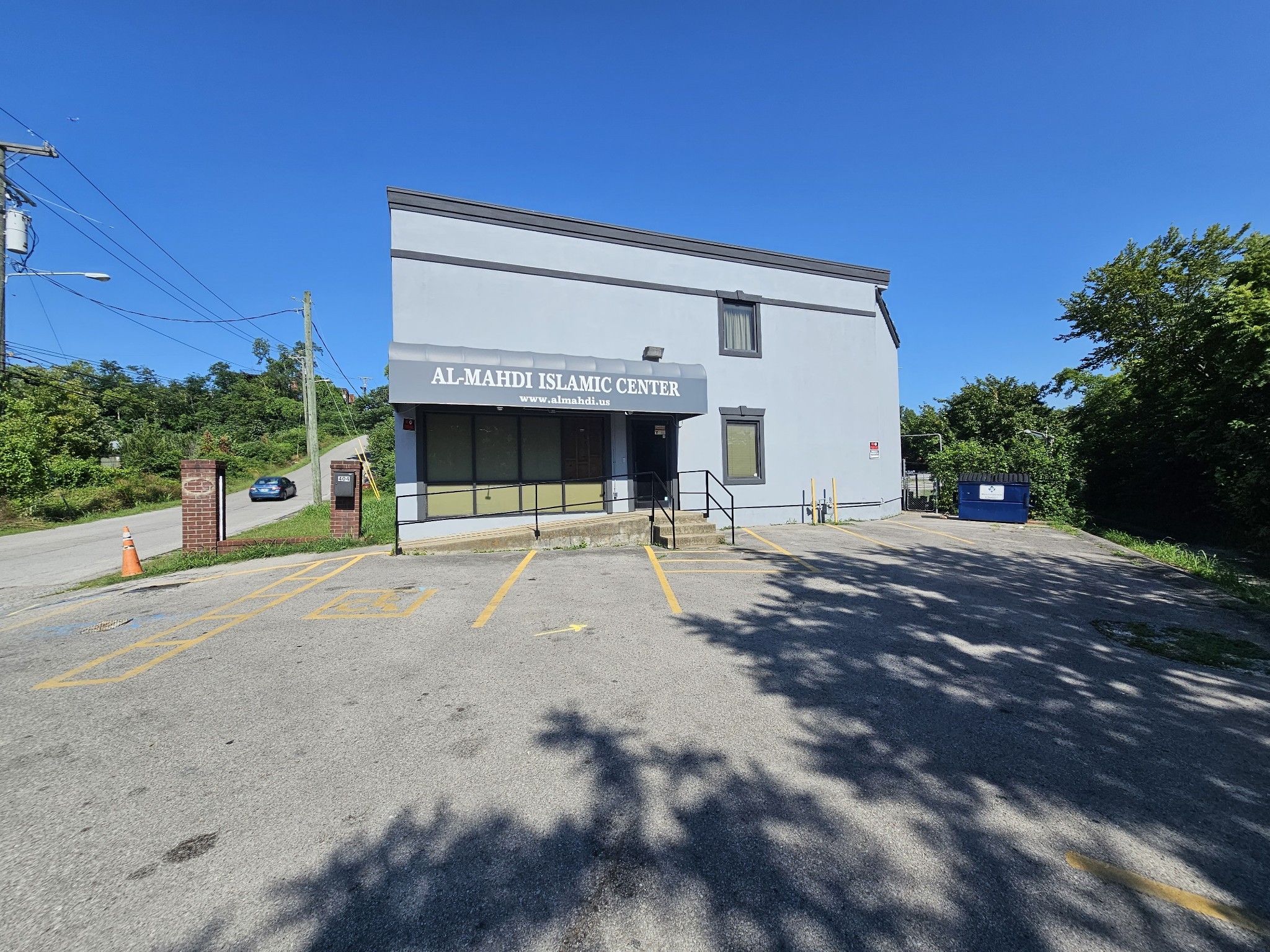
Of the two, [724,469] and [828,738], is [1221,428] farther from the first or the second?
[828,738]

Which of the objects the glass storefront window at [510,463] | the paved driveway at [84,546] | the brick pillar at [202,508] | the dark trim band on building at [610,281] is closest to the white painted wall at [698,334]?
the dark trim band on building at [610,281]

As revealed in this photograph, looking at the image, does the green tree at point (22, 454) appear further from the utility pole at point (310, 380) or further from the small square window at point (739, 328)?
the small square window at point (739, 328)

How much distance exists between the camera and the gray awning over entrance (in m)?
9.92

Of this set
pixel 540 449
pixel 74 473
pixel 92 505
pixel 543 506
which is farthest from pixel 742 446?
pixel 74 473

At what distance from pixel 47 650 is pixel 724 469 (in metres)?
12.3

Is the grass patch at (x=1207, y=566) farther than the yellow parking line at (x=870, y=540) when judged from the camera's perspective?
No

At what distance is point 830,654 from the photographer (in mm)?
5168

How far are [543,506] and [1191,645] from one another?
10.6 m

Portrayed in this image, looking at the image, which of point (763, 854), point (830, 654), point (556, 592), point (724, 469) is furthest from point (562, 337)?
point (763, 854)

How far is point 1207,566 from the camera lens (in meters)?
9.04

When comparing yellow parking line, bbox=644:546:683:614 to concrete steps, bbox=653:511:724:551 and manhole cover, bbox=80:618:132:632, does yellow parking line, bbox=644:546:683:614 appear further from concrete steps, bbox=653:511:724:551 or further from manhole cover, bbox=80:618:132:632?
manhole cover, bbox=80:618:132:632

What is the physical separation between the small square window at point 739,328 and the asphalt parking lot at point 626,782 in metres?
9.60

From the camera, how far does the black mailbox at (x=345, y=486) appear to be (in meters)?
10.9

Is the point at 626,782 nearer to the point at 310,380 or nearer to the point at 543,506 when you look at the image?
the point at 543,506
